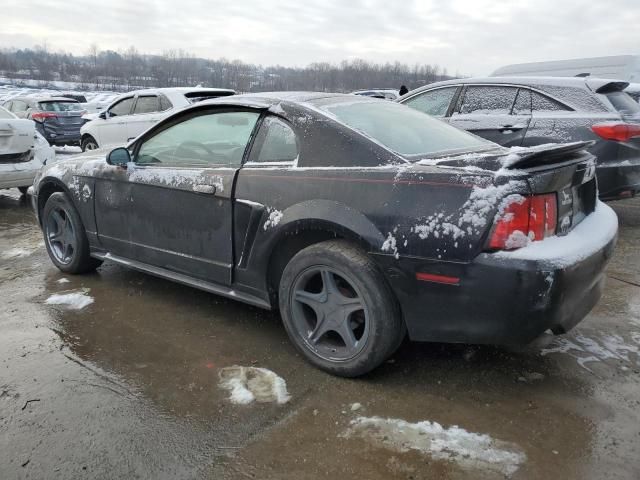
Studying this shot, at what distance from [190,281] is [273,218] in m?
0.89

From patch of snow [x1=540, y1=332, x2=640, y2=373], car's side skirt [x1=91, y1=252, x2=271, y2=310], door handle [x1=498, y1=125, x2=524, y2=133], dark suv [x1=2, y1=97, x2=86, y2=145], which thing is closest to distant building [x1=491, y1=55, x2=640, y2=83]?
door handle [x1=498, y1=125, x2=524, y2=133]

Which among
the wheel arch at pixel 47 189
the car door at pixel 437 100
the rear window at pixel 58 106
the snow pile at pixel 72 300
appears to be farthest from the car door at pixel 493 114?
the rear window at pixel 58 106

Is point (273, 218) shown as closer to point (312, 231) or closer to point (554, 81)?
point (312, 231)

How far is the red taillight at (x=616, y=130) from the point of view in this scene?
5191 millimetres

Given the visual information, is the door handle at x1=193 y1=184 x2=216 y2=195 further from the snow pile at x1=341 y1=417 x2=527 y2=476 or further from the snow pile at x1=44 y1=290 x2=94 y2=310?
the snow pile at x1=341 y1=417 x2=527 y2=476

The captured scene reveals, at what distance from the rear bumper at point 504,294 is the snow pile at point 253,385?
73 centimetres

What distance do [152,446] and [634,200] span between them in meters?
7.40

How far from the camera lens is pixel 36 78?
78.4 meters

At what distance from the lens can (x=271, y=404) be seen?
254 centimetres

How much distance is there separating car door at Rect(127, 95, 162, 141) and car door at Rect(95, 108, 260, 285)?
575 cm

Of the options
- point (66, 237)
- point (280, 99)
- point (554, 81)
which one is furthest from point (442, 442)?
point (554, 81)

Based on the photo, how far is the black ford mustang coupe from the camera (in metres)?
2.30

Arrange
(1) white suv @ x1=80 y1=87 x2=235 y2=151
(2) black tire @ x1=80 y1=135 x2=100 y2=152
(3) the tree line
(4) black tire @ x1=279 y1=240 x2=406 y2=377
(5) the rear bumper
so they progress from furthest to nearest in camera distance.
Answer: (3) the tree line
(2) black tire @ x1=80 y1=135 x2=100 y2=152
(1) white suv @ x1=80 y1=87 x2=235 y2=151
(4) black tire @ x1=279 y1=240 x2=406 y2=377
(5) the rear bumper

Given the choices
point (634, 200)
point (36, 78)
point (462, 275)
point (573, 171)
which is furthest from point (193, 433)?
point (36, 78)
